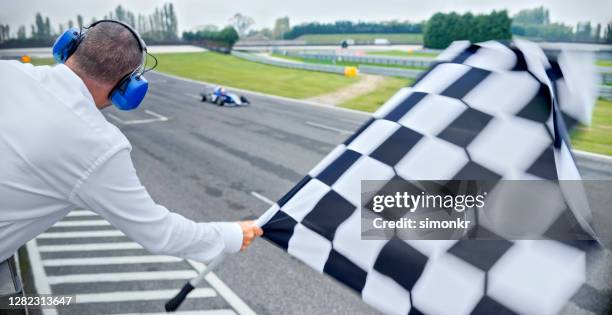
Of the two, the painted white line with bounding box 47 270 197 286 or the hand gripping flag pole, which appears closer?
the hand gripping flag pole

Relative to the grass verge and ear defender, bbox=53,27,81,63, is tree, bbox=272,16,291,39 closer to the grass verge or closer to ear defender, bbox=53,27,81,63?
the grass verge

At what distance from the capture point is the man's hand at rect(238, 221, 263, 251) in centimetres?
258

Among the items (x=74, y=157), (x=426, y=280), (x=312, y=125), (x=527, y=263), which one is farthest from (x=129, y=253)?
(x=312, y=125)

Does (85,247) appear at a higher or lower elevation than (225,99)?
higher

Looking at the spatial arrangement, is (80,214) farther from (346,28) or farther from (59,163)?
(346,28)

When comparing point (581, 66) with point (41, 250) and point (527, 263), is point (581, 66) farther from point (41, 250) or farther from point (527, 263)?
point (41, 250)

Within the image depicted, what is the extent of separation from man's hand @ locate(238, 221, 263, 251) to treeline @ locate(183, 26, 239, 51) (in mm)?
67644

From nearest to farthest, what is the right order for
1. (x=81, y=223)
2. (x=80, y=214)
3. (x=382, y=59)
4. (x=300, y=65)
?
(x=81, y=223) < (x=80, y=214) < (x=300, y=65) < (x=382, y=59)

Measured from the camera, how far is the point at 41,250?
6.08 m

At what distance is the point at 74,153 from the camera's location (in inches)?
74.4

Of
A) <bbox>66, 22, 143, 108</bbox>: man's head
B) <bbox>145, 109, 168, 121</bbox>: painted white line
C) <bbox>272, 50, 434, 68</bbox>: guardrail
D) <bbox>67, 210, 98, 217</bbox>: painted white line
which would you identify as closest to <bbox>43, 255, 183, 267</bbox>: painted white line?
<bbox>67, 210, 98, 217</bbox>: painted white line

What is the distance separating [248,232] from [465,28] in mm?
74111

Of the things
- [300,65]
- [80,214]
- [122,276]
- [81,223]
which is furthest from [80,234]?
[300,65]

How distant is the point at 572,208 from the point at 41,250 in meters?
6.45
